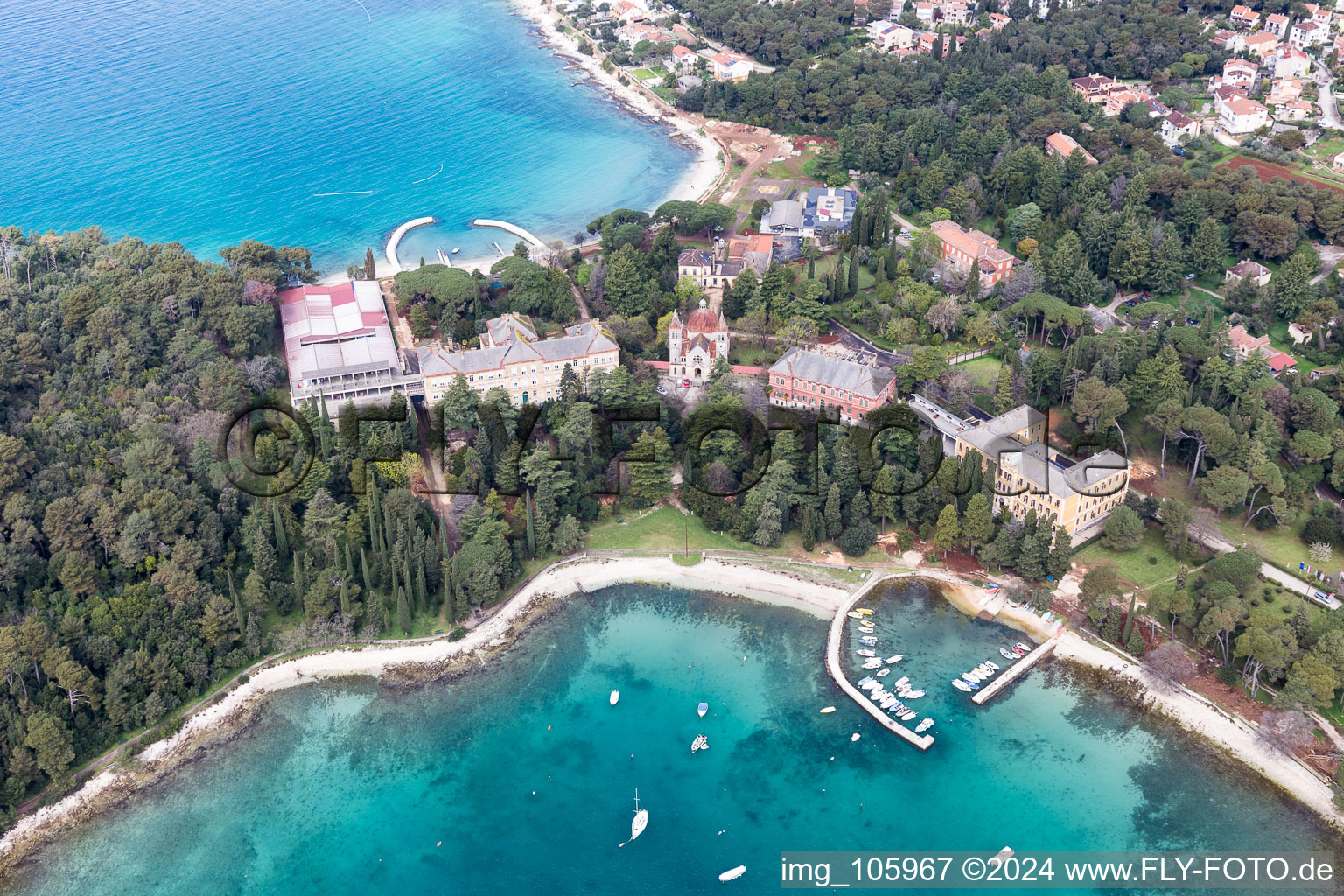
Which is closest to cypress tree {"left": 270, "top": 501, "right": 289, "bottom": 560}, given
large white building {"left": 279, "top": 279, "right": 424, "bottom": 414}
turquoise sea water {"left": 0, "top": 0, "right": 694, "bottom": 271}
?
large white building {"left": 279, "top": 279, "right": 424, "bottom": 414}

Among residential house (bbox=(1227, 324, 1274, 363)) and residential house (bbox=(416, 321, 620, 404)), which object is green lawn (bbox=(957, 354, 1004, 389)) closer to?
residential house (bbox=(1227, 324, 1274, 363))

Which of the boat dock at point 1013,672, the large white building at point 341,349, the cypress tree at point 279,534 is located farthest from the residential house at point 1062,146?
the cypress tree at point 279,534

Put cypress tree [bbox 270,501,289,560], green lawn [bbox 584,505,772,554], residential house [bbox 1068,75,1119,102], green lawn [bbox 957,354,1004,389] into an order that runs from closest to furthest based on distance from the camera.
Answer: cypress tree [bbox 270,501,289,560] → green lawn [bbox 584,505,772,554] → green lawn [bbox 957,354,1004,389] → residential house [bbox 1068,75,1119,102]

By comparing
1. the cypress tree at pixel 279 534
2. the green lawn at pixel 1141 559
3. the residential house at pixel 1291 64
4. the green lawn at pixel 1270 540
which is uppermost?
the residential house at pixel 1291 64

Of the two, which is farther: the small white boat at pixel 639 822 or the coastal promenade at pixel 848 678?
the coastal promenade at pixel 848 678

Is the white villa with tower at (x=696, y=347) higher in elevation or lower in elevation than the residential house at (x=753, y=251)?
lower

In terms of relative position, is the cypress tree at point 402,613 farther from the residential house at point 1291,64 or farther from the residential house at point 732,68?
the residential house at point 1291,64

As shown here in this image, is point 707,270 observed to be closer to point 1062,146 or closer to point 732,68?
point 1062,146
